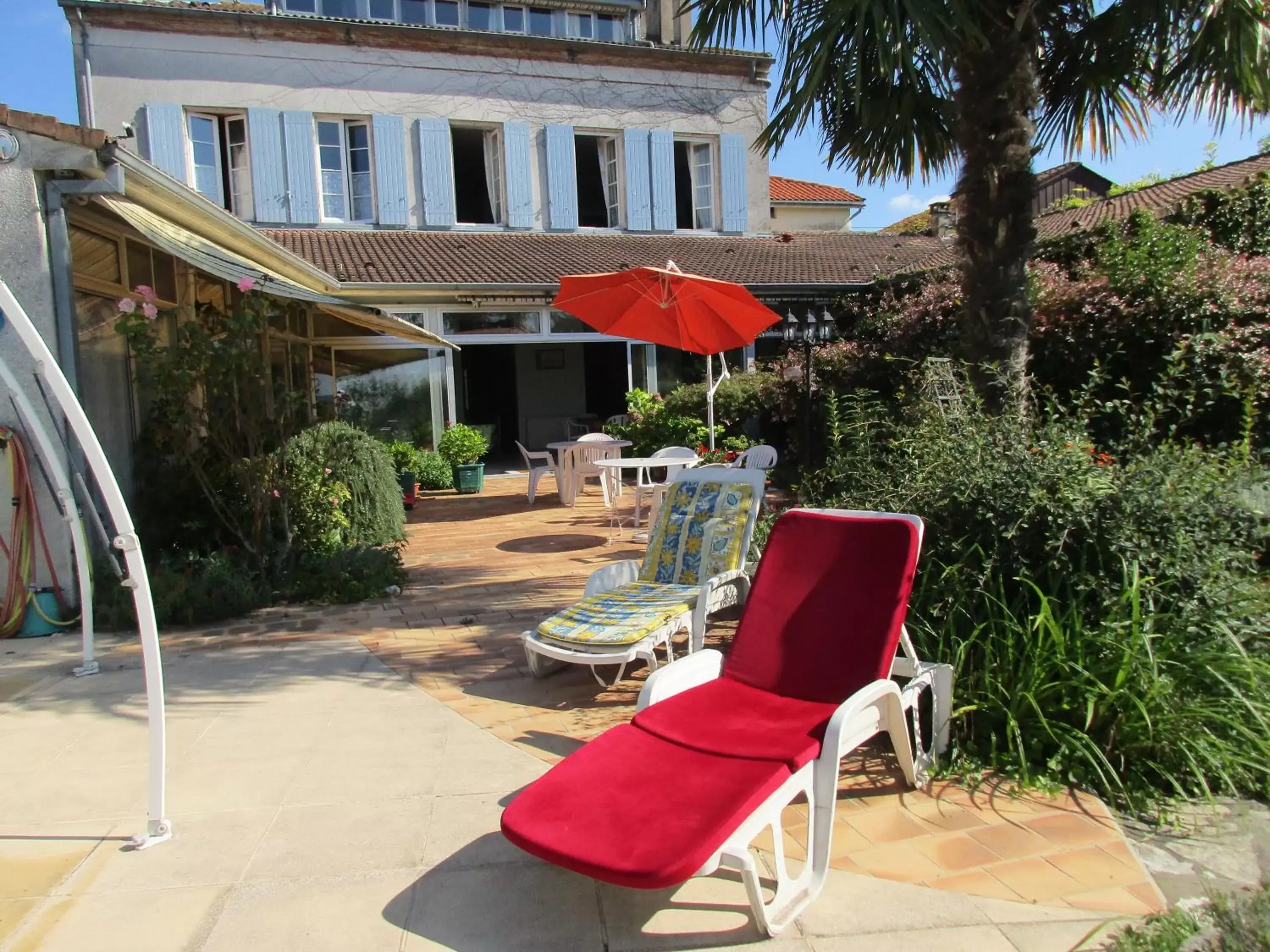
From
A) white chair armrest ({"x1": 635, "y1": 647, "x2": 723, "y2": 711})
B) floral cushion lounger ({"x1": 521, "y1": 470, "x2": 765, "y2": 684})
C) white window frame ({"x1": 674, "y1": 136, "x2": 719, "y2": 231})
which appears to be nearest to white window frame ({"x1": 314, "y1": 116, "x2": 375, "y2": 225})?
white window frame ({"x1": 674, "y1": 136, "x2": 719, "y2": 231})

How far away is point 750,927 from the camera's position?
2.69 meters

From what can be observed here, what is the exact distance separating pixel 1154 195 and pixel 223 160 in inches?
739

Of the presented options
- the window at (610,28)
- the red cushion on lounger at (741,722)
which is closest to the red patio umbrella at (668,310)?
the red cushion on lounger at (741,722)

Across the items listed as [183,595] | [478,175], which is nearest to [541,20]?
[478,175]

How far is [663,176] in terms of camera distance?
1853 cm

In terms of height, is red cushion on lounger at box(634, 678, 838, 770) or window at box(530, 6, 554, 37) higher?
window at box(530, 6, 554, 37)

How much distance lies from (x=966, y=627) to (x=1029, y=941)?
5.69 feet

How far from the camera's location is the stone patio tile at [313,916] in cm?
267

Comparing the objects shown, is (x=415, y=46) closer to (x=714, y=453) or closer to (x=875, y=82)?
(x=714, y=453)

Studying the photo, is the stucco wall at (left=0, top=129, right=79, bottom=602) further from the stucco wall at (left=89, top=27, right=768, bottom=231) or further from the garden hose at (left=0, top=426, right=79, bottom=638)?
the stucco wall at (left=89, top=27, right=768, bottom=231)

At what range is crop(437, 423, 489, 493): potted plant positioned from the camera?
46.6 ft

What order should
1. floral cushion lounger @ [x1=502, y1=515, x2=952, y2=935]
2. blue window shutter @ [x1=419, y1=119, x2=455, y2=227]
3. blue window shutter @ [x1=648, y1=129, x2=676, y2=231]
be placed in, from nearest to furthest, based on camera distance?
floral cushion lounger @ [x1=502, y1=515, x2=952, y2=935], blue window shutter @ [x1=419, y1=119, x2=455, y2=227], blue window shutter @ [x1=648, y1=129, x2=676, y2=231]

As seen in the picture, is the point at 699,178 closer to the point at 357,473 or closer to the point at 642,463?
the point at 642,463

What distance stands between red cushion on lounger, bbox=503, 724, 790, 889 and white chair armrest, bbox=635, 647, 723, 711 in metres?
0.27
